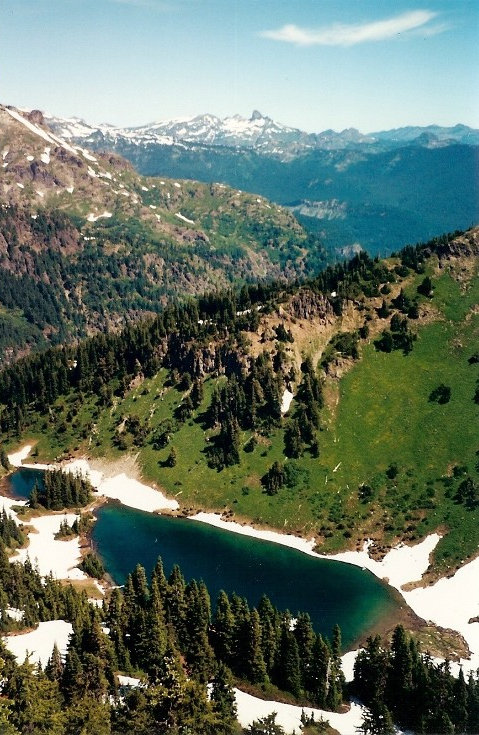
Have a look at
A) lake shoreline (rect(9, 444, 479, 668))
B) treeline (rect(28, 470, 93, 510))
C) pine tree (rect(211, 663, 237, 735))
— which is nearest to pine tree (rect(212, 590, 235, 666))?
pine tree (rect(211, 663, 237, 735))

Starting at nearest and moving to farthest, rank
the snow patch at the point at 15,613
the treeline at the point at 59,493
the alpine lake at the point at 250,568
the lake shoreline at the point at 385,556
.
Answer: the snow patch at the point at 15,613 < the lake shoreline at the point at 385,556 < the alpine lake at the point at 250,568 < the treeline at the point at 59,493

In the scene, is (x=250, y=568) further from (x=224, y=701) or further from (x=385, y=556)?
(x=224, y=701)

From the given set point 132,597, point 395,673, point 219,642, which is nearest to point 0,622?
point 132,597

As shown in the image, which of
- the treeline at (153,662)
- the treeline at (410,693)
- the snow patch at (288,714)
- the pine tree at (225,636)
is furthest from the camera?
the pine tree at (225,636)

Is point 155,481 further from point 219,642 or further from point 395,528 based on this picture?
point 219,642


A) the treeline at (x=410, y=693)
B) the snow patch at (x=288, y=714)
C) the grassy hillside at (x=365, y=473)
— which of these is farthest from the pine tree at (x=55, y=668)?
the grassy hillside at (x=365, y=473)

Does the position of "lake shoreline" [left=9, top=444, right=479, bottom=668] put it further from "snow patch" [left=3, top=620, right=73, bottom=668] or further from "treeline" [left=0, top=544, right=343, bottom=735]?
"snow patch" [left=3, top=620, right=73, bottom=668]

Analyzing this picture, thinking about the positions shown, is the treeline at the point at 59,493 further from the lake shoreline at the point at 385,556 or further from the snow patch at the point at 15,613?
the snow patch at the point at 15,613
